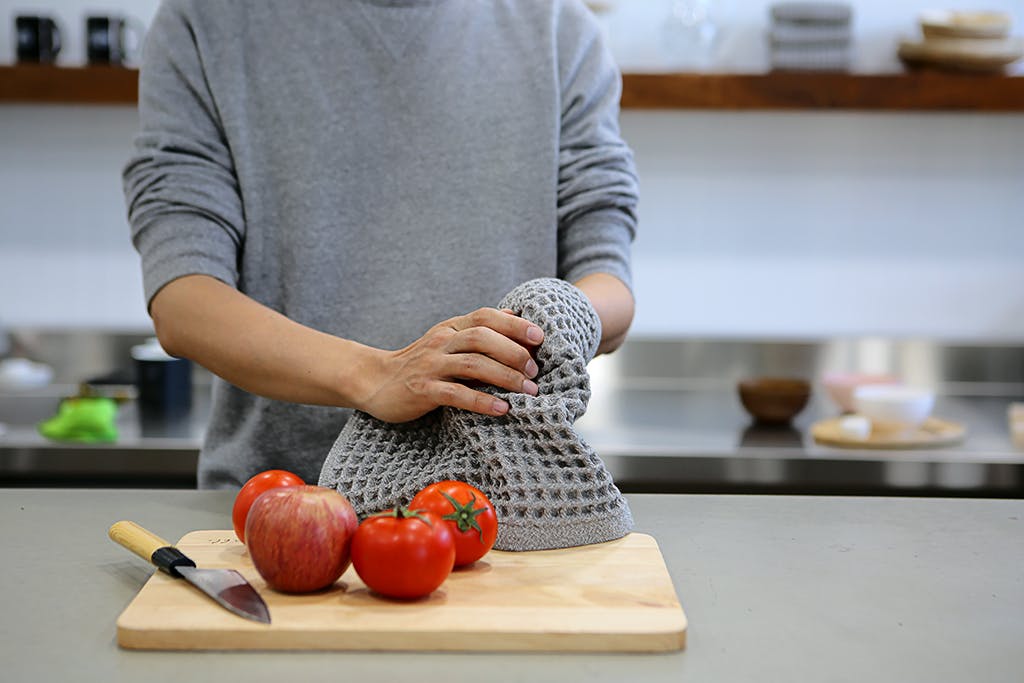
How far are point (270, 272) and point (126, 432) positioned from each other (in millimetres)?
883

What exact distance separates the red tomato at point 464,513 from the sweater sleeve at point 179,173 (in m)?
0.47

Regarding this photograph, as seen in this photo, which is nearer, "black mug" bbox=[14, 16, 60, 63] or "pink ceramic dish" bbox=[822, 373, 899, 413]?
"pink ceramic dish" bbox=[822, 373, 899, 413]

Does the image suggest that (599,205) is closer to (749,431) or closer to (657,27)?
(749,431)

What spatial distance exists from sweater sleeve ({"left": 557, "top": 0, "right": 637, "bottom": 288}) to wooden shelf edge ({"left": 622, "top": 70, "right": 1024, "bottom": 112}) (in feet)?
3.05

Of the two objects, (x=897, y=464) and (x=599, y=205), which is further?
(x=897, y=464)

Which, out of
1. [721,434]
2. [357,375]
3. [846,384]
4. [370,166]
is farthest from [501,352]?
[846,384]

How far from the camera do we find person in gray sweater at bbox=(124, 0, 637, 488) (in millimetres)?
1357

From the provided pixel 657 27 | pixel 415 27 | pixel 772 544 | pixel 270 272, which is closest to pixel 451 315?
pixel 270 272

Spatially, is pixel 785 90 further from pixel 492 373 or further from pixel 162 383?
pixel 492 373

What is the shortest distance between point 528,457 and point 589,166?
514 millimetres

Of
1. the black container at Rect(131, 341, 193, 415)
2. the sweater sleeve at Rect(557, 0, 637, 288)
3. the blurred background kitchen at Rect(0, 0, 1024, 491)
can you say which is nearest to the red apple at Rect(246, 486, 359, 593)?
the sweater sleeve at Rect(557, 0, 637, 288)

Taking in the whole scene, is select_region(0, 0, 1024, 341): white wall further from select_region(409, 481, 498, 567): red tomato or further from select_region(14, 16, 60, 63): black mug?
select_region(409, 481, 498, 567): red tomato

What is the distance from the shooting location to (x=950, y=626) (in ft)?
2.79

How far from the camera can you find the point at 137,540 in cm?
97
